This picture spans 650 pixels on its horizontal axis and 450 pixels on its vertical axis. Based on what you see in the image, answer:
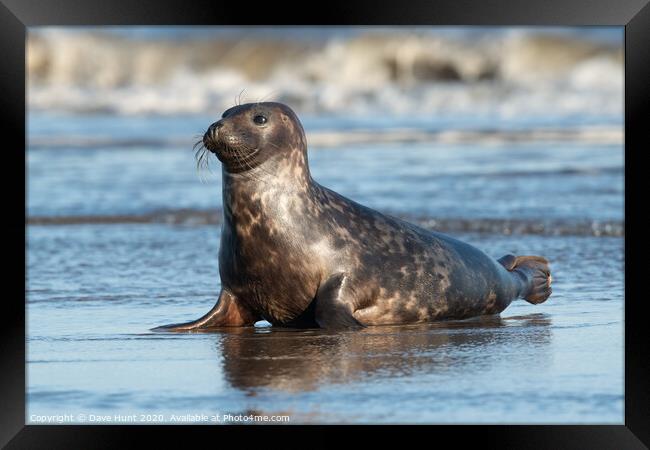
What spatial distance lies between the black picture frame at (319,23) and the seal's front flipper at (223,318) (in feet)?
5.83

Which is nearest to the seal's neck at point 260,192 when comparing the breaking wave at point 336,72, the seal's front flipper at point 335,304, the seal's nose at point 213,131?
the seal's nose at point 213,131

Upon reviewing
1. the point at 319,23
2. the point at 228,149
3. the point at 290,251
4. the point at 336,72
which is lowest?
the point at 290,251

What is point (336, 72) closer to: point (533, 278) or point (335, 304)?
point (533, 278)

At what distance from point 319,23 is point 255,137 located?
1651mm

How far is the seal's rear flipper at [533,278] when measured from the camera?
341 inches

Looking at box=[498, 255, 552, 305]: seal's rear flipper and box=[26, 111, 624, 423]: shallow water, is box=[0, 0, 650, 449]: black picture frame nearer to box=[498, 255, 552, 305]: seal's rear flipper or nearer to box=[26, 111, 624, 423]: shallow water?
box=[26, 111, 624, 423]: shallow water

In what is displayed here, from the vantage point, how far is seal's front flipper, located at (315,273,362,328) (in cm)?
743

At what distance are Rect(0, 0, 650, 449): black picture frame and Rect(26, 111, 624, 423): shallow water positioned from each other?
0.63 ft

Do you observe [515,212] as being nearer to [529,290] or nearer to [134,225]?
[134,225]

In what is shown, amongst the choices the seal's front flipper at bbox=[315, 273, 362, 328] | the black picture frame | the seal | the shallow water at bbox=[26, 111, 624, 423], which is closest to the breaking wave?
the shallow water at bbox=[26, 111, 624, 423]

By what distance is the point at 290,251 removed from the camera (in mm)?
7527

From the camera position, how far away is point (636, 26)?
5.72 m

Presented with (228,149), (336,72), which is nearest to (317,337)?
(228,149)

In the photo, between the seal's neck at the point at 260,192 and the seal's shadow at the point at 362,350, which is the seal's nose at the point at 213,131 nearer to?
the seal's neck at the point at 260,192
